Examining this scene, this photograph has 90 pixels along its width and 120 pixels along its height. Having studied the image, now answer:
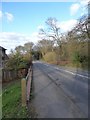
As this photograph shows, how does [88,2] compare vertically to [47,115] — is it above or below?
above

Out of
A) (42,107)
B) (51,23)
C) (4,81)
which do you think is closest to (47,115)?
(42,107)

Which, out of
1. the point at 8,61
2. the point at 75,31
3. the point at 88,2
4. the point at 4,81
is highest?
the point at 88,2

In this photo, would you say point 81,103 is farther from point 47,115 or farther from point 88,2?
point 88,2

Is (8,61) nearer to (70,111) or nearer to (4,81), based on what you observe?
(4,81)

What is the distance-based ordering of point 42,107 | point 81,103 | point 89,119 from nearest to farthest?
point 89,119, point 42,107, point 81,103

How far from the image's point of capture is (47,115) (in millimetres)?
8516

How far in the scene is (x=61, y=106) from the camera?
9.89m

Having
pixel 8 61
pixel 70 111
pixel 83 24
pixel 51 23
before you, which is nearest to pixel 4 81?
pixel 8 61

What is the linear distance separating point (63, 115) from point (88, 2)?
29.7 m

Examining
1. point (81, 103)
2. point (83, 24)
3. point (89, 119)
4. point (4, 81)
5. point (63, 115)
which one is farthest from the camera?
point (83, 24)

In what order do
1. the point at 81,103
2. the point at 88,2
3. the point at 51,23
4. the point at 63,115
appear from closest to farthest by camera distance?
1. the point at 63,115
2. the point at 81,103
3. the point at 88,2
4. the point at 51,23

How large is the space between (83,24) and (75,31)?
2.17m

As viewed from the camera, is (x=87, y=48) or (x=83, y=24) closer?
(x=83, y=24)

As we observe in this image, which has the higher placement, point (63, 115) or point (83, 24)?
point (83, 24)
